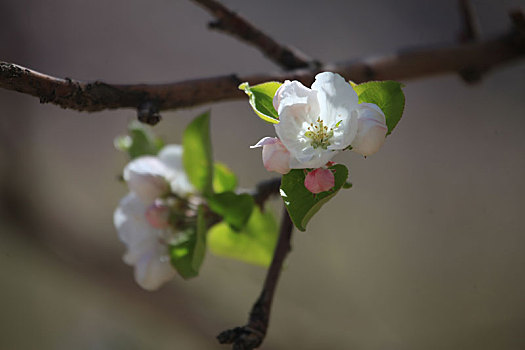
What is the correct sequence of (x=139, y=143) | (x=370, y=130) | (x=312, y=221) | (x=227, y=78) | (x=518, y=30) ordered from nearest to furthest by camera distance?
(x=370, y=130), (x=227, y=78), (x=139, y=143), (x=518, y=30), (x=312, y=221)

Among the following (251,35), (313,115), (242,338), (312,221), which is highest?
(312,221)

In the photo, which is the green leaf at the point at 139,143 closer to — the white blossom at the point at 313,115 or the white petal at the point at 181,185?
the white petal at the point at 181,185

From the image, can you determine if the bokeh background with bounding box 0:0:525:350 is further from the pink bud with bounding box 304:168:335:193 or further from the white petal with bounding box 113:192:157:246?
the pink bud with bounding box 304:168:335:193

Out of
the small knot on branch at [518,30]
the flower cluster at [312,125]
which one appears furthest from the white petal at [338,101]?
the small knot on branch at [518,30]

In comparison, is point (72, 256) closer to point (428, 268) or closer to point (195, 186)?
point (195, 186)

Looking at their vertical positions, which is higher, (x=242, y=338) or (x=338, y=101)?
(x=338, y=101)

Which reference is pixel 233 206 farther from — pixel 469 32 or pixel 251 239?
pixel 469 32

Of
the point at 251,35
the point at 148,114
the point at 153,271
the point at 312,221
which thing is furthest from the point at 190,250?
the point at 312,221

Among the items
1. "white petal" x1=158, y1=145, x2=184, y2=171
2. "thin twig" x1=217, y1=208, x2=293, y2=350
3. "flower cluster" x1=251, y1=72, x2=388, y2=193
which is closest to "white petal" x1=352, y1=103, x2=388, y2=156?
"flower cluster" x1=251, y1=72, x2=388, y2=193
